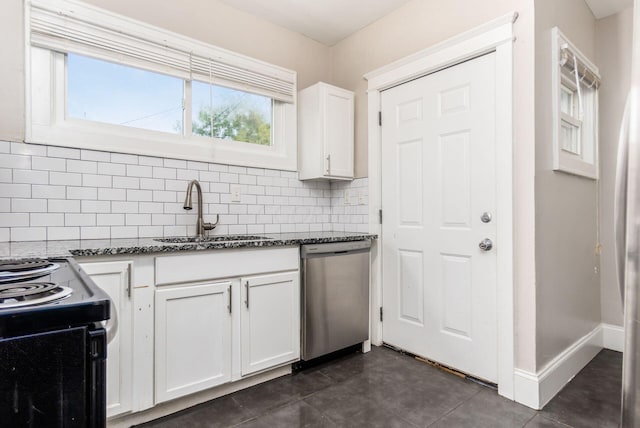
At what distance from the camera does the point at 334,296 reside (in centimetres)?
246

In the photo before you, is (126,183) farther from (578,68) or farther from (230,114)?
(578,68)

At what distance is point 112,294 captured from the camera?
1.65 meters

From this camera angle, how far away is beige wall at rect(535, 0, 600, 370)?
78.5 inches

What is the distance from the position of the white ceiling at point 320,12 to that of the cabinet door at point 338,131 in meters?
0.58

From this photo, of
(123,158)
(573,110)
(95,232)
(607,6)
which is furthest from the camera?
(607,6)

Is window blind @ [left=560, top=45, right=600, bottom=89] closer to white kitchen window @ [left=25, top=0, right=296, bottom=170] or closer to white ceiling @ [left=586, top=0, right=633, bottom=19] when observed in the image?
white ceiling @ [left=586, top=0, right=633, bottom=19]

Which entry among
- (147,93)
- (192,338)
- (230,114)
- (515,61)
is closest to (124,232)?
(192,338)

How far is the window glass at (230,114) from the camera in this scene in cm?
254

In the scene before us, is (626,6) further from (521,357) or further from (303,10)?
(521,357)

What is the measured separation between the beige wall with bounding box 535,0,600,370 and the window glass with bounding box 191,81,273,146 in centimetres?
195

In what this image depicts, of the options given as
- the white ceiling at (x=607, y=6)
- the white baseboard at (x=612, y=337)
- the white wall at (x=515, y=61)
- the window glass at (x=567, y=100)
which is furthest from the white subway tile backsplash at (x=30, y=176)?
the white baseboard at (x=612, y=337)

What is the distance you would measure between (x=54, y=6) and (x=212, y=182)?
4.24 feet

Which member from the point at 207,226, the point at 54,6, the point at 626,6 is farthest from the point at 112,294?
the point at 626,6

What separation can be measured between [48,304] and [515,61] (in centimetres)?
238
